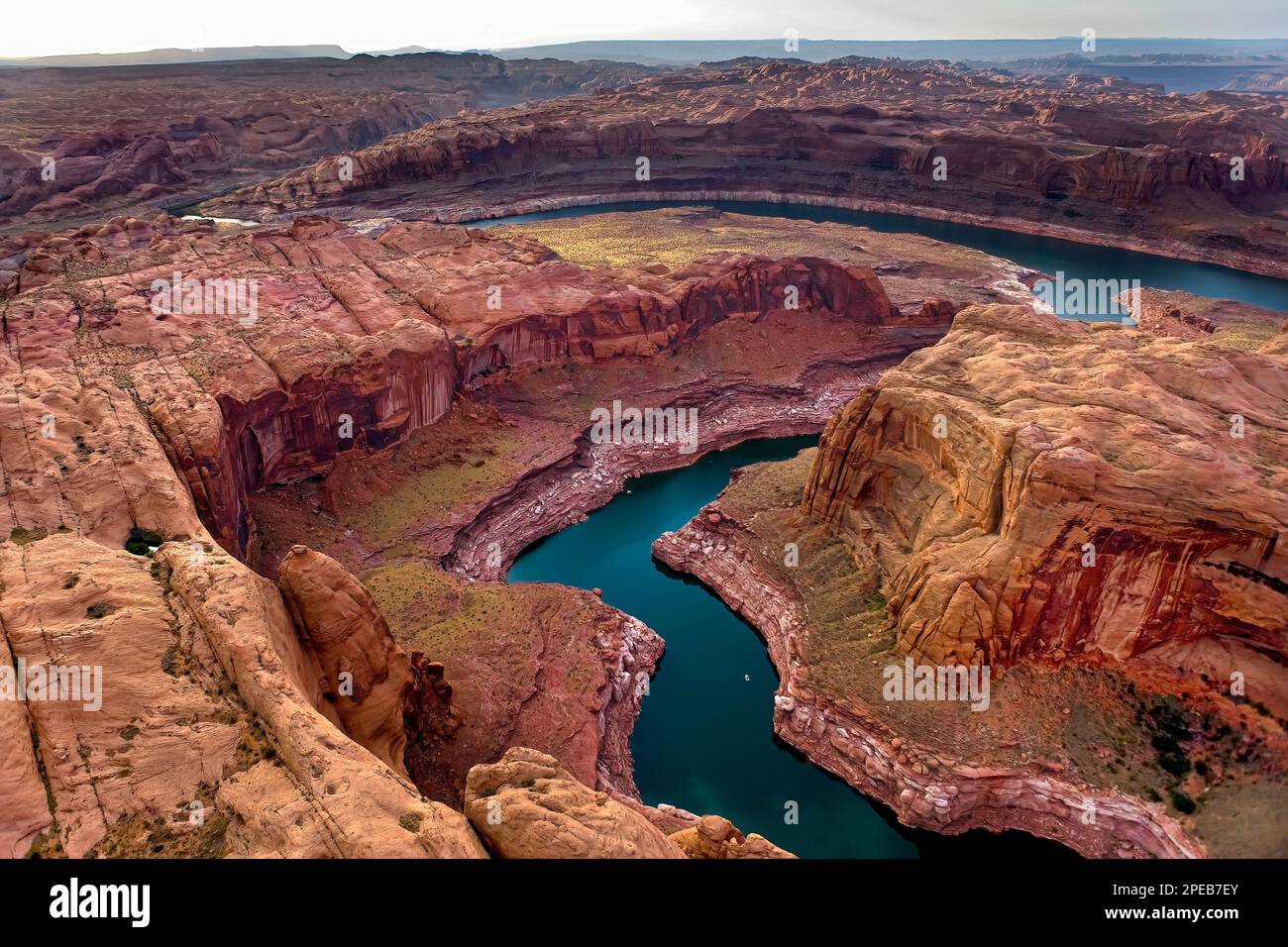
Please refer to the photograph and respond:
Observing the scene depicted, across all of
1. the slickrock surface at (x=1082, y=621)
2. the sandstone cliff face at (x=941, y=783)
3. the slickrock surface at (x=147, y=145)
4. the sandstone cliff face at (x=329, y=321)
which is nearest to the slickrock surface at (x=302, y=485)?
the sandstone cliff face at (x=329, y=321)

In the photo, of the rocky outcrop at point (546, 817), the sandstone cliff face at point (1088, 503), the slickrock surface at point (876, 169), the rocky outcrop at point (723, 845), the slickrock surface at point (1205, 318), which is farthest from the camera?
the slickrock surface at point (876, 169)

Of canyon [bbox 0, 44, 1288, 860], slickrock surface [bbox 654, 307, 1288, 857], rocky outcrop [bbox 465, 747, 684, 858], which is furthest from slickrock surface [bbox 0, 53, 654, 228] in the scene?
rocky outcrop [bbox 465, 747, 684, 858]

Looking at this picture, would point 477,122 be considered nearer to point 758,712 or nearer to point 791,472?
point 791,472

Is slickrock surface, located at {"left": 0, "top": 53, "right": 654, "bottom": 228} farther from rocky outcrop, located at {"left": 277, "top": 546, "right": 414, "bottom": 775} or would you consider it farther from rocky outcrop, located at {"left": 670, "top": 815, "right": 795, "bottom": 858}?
rocky outcrop, located at {"left": 670, "top": 815, "right": 795, "bottom": 858}

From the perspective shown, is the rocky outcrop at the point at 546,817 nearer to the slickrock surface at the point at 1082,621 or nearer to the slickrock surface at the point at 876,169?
the slickrock surface at the point at 1082,621

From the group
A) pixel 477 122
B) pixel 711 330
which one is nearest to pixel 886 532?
pixel 711 330

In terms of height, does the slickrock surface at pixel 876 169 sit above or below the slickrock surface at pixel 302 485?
above

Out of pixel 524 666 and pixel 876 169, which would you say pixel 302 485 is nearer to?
pixel 524 666
